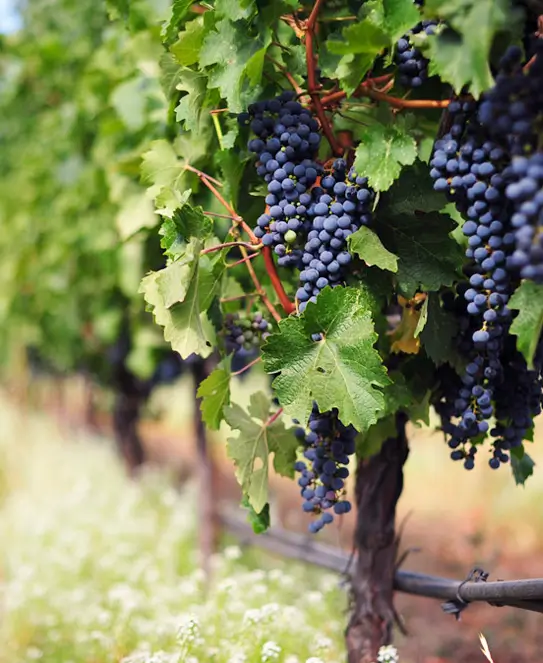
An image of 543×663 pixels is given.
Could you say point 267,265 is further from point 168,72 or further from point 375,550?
point 375,550

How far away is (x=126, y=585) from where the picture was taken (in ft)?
14.0

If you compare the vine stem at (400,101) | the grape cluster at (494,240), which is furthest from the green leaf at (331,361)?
the vine stem at (400,101)

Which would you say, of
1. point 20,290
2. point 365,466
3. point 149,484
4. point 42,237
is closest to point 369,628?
point 365,466

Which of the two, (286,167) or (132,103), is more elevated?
(132,103)

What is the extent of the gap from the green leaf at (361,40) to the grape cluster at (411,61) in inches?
5.2

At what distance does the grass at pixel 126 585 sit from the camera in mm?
2857

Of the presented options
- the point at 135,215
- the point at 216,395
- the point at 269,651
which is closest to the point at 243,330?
the point at 216,395

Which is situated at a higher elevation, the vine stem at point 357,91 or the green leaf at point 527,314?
the vine stem at point 357,91

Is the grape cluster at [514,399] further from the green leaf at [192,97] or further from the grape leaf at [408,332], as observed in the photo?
the green leaf at [192,97]

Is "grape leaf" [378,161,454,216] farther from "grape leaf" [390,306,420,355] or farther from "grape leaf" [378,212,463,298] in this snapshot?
"grape leaf" [390,306,420,355]

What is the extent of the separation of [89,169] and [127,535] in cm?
255

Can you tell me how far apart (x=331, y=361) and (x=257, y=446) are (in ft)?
1.73

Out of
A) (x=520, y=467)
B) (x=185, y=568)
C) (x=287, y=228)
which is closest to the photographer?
(x=287, y=228)

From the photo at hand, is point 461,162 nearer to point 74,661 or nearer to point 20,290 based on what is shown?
point 74,661
